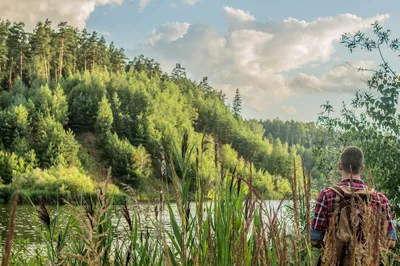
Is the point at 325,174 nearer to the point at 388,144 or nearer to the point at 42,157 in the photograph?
the point at 388,144

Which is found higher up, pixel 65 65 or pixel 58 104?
pixel 65 65

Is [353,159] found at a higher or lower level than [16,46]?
lower

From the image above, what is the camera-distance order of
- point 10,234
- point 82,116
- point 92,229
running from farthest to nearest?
1. point 82,116
2. point 92,229
3. point 10,234

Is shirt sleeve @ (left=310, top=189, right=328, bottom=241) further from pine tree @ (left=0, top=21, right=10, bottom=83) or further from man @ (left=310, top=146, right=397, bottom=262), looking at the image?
pine tree @ (left=0, top=21, right=10, bottom=83)

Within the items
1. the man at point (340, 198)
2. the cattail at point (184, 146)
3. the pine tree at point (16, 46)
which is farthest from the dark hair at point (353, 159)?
the pine tree at point (16, 46)

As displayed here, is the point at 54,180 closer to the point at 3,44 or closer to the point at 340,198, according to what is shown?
the point at 3,44

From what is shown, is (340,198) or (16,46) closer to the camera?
(340,198)

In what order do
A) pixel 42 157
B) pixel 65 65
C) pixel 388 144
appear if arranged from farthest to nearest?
pixel 65 65 → pixel 42 157 → pixel 388 144

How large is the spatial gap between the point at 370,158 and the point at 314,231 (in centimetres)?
333

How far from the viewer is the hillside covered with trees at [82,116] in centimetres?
6312

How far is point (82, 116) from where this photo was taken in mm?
79312

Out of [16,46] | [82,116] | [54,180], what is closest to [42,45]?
[16,46]

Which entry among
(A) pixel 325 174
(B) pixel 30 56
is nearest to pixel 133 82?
(B) pixel 30 56

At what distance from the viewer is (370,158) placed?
6.66m
